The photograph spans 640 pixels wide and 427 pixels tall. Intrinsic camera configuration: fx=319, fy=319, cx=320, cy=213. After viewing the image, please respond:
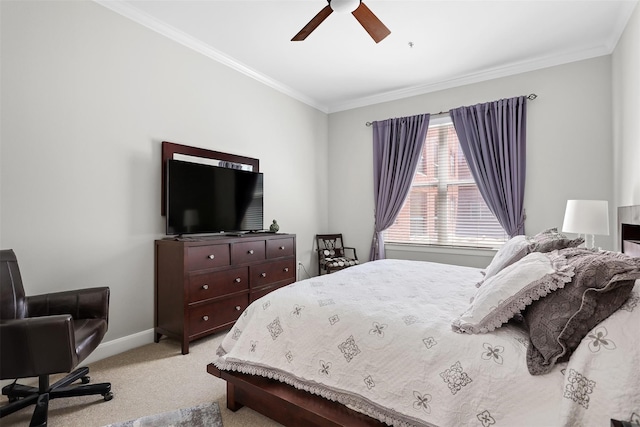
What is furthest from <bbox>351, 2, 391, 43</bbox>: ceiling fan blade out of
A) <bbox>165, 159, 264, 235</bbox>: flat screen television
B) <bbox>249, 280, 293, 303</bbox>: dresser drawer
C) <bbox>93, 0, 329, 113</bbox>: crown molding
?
<bbox>249, 280, 293, 303</bbox>: dresser drawer

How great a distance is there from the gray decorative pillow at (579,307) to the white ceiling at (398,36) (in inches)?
95.7

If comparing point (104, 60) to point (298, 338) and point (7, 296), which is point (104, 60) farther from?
point (298, 338)

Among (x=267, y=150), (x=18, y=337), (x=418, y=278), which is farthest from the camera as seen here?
(x=267, y=150)

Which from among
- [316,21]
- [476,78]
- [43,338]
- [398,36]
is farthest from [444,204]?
[43,338]

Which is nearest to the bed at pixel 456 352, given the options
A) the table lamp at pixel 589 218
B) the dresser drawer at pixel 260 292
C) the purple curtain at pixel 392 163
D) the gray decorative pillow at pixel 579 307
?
the gray decorative pillow at pixel 579 307

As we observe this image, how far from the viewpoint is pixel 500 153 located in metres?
3.73

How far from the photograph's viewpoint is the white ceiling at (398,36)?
269 centimetres

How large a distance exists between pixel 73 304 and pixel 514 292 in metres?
2.58

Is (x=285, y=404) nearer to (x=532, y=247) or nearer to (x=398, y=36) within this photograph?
(x=532, y=247)

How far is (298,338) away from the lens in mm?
1671

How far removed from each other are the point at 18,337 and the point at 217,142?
7.86ft

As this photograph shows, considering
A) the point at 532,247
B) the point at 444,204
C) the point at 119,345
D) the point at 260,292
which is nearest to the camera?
the point at 532,247

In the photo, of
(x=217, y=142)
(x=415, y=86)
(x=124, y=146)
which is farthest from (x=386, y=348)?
(x=415, y=86)

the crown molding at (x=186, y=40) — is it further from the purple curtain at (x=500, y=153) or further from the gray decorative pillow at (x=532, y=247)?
the gray decorative pillow at (x=532, y=247)
